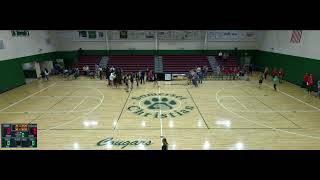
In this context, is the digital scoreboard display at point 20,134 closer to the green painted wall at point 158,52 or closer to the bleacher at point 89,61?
the bleacher at point 89,61

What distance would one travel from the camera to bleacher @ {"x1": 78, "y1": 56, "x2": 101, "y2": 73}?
30220 millimetres

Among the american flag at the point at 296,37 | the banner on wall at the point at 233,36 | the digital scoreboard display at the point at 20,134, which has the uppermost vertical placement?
the banner on wall at the point at 233,36

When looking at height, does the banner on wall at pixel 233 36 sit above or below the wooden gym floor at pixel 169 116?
above

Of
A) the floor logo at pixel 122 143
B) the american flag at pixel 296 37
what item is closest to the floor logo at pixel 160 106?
the floor logo at pixel 122 143

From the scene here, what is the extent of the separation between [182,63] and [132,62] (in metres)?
6.25

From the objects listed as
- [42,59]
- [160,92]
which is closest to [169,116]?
[160,92]

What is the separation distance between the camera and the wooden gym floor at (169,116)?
10664mm

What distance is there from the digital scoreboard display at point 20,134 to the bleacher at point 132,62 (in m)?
23.0

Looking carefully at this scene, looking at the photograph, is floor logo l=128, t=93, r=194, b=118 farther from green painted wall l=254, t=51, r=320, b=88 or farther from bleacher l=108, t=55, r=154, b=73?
bleacher l=108, t=55, r=154, b=73

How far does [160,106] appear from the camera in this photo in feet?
52.2

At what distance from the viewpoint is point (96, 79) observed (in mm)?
26188

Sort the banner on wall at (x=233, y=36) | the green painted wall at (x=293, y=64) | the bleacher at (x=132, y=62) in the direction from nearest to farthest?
the green painted wall at (x=293, y=64), the bleacher at (x=132, y=62), the banner on wall at (x=233, y=36)
